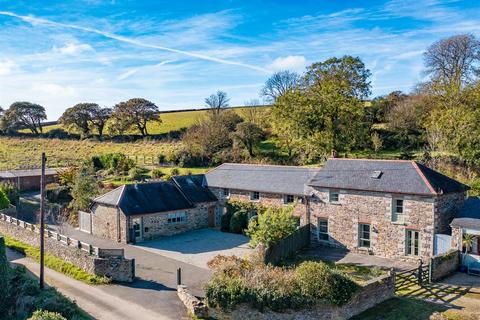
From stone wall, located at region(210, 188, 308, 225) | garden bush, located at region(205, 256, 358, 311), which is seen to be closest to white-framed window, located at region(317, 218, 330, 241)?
stone wall, located at region(210, 188, 308, 225)

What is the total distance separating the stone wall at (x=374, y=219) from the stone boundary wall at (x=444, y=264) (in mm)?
1585

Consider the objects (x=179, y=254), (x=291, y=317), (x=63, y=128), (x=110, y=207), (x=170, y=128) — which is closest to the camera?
(x=291, y=317)

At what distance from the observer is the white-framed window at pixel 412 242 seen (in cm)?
2588

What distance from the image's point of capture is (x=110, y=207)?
32.2 metres

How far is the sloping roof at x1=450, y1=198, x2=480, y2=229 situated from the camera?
23862mm

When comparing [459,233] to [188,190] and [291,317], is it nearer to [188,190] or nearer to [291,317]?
[291,317]

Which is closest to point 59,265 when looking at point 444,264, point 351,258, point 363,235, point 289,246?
point 289,246

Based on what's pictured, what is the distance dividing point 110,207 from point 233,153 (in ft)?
81.8

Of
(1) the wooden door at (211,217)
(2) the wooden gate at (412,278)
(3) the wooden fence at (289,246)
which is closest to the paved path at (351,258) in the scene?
(3) the wooden fence at (289,246)

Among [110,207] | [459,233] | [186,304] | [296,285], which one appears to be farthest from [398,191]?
[110,207]

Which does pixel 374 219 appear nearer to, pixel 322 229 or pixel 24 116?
pixel 322 229

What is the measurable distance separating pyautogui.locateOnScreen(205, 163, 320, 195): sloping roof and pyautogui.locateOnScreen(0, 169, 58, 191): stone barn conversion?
78.7 feet

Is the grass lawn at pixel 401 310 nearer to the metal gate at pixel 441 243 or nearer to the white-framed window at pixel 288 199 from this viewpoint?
the metal gate at pixel 441 243

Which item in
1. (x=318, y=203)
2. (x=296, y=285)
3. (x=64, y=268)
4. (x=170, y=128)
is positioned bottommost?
(x=64, y=268)
